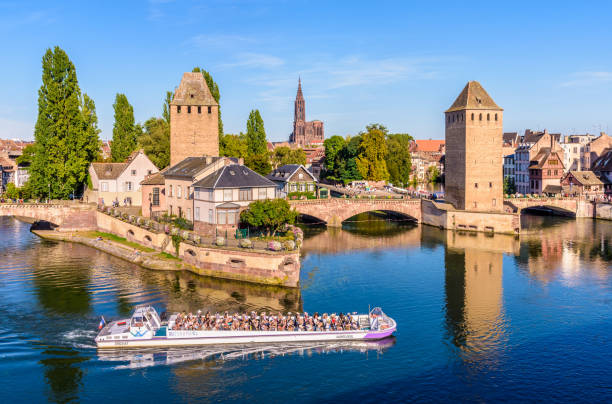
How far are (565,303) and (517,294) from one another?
3969 mm

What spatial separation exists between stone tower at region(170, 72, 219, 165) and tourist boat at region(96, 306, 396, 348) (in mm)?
40266

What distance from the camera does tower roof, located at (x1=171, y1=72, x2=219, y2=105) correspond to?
240 feet

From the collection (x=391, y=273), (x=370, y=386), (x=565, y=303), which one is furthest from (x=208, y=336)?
(x=565, y=303)

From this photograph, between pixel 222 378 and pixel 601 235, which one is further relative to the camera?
pixel 601 235

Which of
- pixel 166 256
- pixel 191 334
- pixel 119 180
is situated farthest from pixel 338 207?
pixel 191 334

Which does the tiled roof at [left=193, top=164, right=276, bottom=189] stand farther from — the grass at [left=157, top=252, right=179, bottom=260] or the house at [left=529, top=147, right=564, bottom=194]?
the house at [left=529, top=147, right=564, bottom=194]

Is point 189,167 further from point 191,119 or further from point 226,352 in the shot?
point 226,352

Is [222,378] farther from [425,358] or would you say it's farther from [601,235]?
[601,235]

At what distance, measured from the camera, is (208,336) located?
35.1 m

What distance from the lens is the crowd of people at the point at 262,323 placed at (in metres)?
35.6

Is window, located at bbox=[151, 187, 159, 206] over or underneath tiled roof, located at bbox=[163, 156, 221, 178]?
underneath

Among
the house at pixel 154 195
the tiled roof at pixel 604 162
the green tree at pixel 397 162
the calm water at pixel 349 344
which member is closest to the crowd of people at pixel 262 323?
the calm water at pixel 349 344

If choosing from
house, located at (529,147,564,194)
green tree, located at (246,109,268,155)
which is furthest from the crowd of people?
house, located at (529,147,564,194)

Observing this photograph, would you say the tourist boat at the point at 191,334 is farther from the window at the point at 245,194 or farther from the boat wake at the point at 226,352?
the window at the point at 245,194
